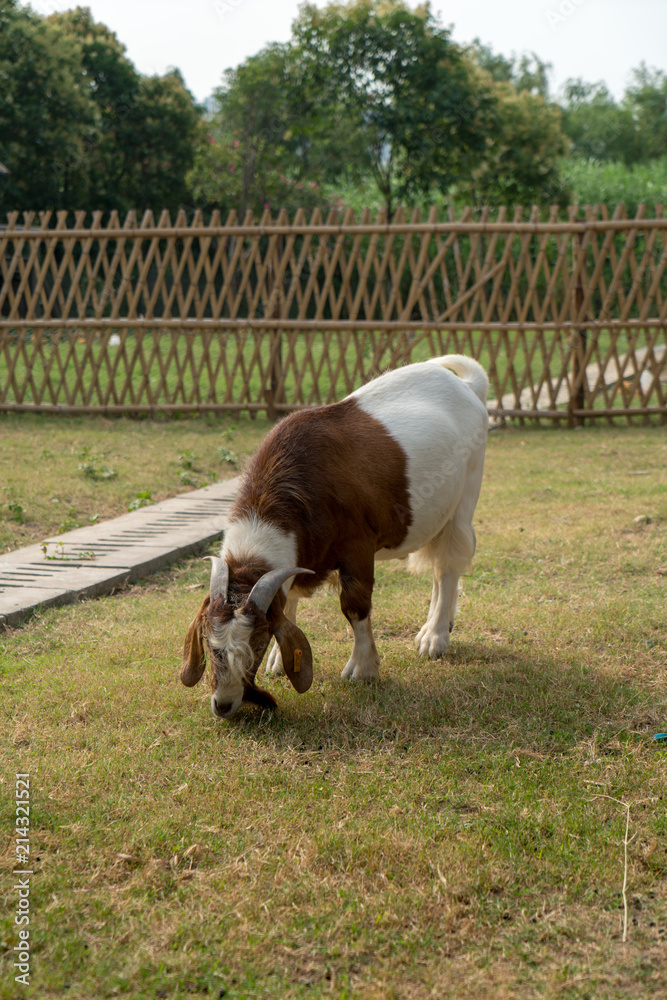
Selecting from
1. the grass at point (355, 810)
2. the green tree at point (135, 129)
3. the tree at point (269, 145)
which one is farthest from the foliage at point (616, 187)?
the grass at point (355, 810)

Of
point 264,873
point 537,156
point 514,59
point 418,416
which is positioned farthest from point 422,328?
point 514,59

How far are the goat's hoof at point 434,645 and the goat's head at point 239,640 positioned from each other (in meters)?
0.94

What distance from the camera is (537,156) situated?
23391 millimetres

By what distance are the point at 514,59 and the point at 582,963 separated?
63941 mm

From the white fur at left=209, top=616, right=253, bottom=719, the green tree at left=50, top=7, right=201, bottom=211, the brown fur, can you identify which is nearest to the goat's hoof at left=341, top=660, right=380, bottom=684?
the brown fur

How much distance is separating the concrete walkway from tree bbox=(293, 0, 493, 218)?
16533 millimetres

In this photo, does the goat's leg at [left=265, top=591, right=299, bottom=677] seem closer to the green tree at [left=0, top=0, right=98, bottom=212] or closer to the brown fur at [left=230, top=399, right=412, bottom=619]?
the brown fur at [left=230, top=399, right=412, bottom=619]

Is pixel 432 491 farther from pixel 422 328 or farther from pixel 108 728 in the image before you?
pixel 422 328

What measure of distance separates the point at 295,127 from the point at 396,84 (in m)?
2.71

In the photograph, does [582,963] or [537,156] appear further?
[537,156]

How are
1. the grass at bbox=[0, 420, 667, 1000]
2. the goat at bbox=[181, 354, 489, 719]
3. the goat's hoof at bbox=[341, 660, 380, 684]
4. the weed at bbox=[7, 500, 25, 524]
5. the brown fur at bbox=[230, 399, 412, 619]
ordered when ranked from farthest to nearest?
the weed at bbox=[7, 500, 25, 524] → the goat's hoof at bbox=[341, 660, 380, 684] → the brown fur at bbox=[230, 399, 412, 619] → the goat at bbox=[181, 354, 489, 719] → the grass at bbox=[0, 420, 667, 1000]

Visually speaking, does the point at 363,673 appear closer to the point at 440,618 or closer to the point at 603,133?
the point at 440,618

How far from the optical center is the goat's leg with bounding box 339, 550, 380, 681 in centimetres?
353

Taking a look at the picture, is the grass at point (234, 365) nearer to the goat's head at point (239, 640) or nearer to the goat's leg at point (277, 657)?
the goat's leg at point (277, 657)
